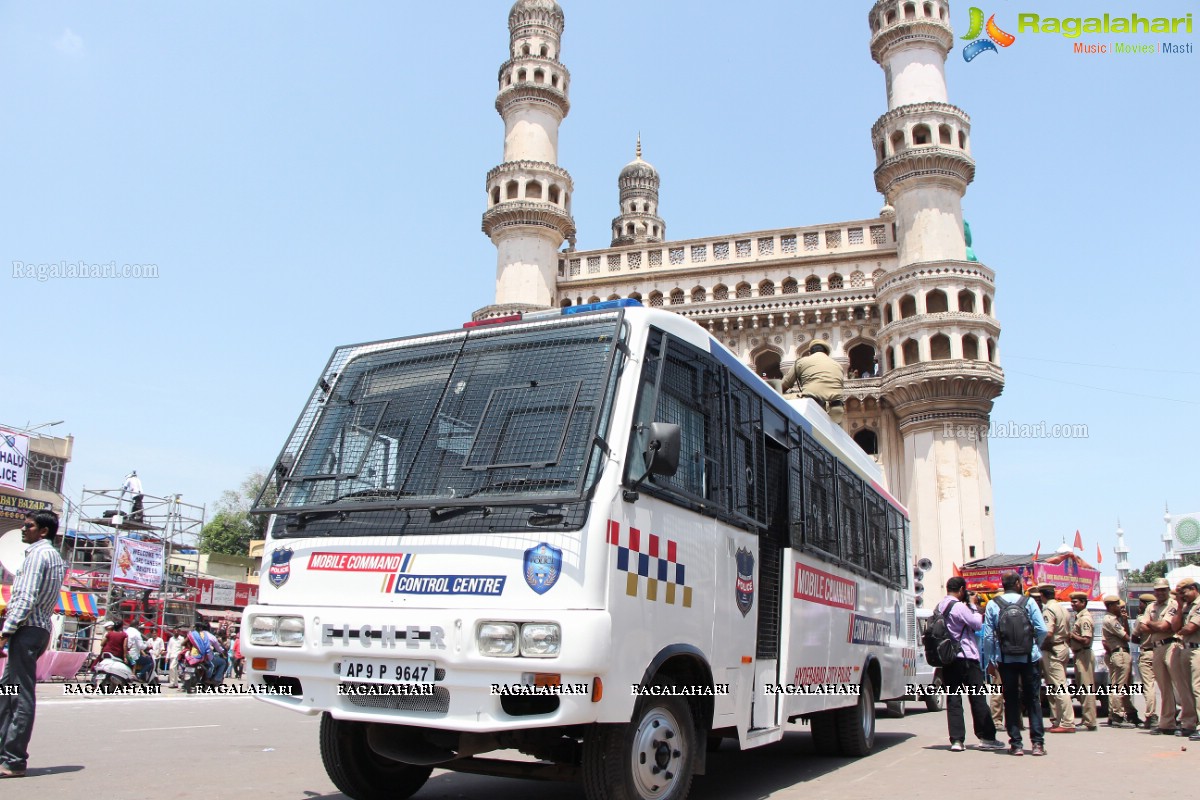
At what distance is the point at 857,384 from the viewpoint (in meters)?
36.9

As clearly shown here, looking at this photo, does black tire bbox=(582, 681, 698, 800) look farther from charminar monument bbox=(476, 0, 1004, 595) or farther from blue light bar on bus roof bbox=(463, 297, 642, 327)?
charminar monument bbox=(476, 0, 1004, 595)

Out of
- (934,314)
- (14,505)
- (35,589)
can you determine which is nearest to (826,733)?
(35,589)

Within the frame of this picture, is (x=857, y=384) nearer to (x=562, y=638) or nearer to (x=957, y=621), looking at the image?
(x=957, y=621)

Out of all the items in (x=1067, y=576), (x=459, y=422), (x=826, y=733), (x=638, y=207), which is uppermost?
(x=638, y=207)

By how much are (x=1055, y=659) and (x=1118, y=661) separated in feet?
5.01

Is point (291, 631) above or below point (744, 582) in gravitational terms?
below

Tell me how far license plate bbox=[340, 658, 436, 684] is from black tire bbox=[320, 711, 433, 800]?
0.67m

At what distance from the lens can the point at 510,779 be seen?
695 cm

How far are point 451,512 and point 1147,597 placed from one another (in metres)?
9.58

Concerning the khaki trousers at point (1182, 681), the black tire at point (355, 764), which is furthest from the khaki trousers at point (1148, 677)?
the black tire at point (355, 764)

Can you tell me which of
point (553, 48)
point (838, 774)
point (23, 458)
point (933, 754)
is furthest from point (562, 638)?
point (553, 48)

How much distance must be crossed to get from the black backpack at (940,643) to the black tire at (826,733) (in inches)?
45.4

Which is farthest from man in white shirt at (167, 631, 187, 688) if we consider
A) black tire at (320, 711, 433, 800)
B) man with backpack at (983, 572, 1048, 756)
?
man with backpack at (983, 572, 1048, 756)

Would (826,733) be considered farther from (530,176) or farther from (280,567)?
(530,176)
